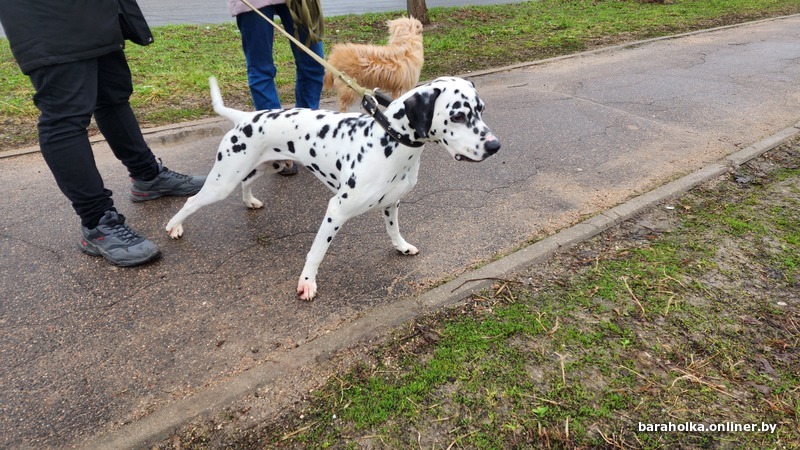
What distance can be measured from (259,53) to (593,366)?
3.46 meters

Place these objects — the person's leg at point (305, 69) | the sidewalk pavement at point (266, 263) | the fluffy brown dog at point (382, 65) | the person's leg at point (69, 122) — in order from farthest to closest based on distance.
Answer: the fluffy brown dog at point (382, 65) → the person's leg at point (305, 69) → the person's leg at point (69, 122) → the sidewalk pavement at point (266, 263)

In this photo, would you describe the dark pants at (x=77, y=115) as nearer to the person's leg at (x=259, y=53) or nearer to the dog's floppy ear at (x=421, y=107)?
the person's leg at (x=259, y=53)

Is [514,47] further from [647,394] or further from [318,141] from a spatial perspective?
[647,394]

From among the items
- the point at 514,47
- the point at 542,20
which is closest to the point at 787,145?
A: the point at 514,47

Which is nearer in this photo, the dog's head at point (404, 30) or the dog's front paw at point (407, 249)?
the dog's front paw at point (407, 249)

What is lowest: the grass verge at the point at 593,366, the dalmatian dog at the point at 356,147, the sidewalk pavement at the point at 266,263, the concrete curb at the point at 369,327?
the grass verge at the point at 593,366

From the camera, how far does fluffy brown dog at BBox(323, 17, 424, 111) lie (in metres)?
5.33

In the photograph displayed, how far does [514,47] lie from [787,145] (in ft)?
16.6

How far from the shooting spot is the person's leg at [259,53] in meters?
3.97

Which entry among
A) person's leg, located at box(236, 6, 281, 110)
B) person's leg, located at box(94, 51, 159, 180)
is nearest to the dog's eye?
person's leg, located at box(236, 6, 281, 110)

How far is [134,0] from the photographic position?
3320 mm

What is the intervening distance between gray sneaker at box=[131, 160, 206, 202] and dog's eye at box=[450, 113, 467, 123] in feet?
8.65

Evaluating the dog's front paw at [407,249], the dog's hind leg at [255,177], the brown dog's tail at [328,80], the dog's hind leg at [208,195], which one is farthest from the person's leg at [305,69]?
the dog's front paw at [407,249]

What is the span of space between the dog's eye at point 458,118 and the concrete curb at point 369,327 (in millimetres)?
1116
